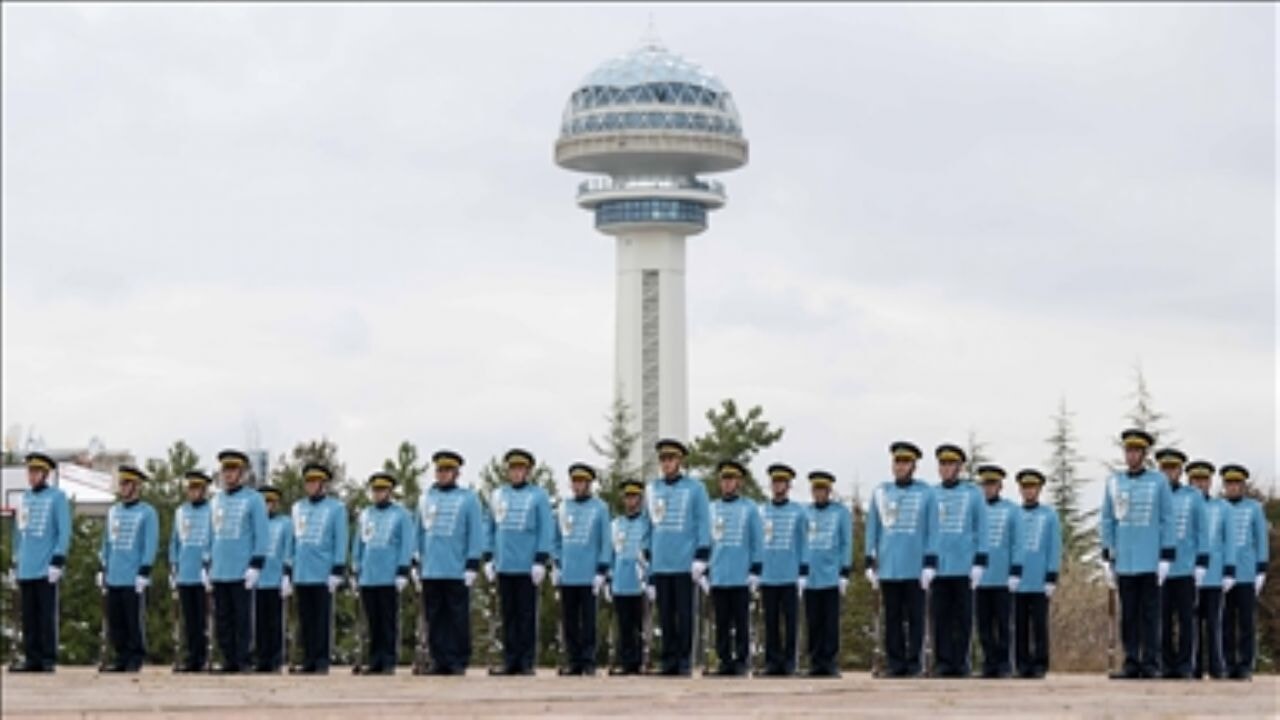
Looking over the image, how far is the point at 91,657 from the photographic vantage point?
42906 millimetres

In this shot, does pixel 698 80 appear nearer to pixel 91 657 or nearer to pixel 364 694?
pixel 91 657

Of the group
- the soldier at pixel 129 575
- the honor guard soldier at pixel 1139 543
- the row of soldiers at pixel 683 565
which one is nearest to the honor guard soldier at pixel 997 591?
the row of soldiers at pixel 683 565

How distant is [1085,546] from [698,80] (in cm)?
9420

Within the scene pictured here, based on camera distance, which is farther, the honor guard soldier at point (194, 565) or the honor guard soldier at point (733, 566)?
the honor guard soldier at point (194, 565)

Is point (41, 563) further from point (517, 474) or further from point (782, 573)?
point (782, 573)

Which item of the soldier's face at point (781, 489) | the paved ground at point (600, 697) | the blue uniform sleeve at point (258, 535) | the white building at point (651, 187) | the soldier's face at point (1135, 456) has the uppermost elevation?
the white building at point (651, 187)

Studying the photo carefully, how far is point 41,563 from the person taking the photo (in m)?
27.6

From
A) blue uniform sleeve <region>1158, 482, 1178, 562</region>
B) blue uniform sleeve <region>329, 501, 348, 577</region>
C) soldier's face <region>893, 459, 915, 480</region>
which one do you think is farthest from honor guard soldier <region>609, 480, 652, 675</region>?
blue uniform sleeve <region>1158, 482, 1178, 562</region>

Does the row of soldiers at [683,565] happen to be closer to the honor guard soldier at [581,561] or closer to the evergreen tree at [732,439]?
the honor guard soldier at [581,561]

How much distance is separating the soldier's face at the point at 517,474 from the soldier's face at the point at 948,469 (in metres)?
3.53

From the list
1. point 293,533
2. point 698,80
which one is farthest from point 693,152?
point 293,533

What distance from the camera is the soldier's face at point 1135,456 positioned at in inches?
1032

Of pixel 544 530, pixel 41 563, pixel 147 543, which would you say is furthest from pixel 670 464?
pixel 41 563

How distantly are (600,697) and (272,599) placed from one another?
26.5ft
